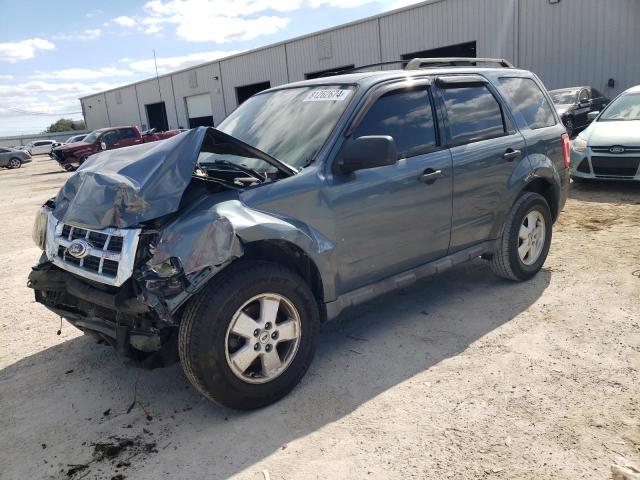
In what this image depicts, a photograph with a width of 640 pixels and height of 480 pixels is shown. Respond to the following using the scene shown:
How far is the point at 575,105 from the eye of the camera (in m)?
15.2

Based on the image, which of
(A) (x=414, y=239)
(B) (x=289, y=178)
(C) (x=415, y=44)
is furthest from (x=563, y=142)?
(C) (x=415, y=44)

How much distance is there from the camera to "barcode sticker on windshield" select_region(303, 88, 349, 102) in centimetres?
365

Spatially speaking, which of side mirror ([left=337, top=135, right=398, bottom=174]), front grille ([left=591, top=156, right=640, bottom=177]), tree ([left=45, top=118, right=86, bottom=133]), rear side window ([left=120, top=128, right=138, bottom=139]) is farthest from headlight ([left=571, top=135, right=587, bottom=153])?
tree ([left=45, top=118, right=86, bottom=133])

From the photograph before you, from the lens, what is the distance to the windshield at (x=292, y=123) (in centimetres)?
347

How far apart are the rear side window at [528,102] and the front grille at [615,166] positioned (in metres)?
3.83

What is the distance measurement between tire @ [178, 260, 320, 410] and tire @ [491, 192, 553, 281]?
218 cm

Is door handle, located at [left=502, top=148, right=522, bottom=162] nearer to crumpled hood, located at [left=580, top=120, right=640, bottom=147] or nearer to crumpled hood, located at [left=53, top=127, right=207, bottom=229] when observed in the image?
crumpled hood, located at [left=53, top=127, right=207, bottom=229]

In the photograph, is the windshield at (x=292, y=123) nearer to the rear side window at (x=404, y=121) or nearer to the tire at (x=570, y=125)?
the rear side window at (x=404, y=121)

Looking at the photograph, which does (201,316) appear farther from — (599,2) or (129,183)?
(599,2)

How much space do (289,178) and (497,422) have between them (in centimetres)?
186

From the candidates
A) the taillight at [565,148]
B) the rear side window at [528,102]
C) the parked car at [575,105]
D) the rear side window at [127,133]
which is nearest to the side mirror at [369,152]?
the rear side window at [528,102]

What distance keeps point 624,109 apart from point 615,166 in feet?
5.36

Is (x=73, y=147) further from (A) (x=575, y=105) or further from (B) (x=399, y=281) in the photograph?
(B) (x=399, y=281)

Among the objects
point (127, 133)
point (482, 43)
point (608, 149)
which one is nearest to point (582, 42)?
point (482, 43)
